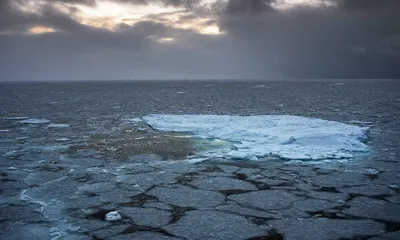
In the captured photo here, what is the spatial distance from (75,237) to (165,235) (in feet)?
2.38

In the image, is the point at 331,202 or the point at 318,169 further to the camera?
the point at 318,169

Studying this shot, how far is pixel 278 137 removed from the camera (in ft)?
23.1

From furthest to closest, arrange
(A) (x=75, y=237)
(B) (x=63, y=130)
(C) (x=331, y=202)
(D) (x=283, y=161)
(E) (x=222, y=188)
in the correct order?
1. (B) (x=63, y=130)
2. (D) (x=283, y=161)
3. (E) (x=222, y=188)
4. (C) (x=331, y=202)
5. (A) (x=75, y=237)

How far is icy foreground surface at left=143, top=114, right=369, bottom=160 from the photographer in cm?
585

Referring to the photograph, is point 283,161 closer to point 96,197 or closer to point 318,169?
point 318,169

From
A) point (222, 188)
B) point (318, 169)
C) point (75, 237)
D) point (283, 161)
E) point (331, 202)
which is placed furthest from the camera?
point (283, 161)

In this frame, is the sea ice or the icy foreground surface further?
the icy foreground surface

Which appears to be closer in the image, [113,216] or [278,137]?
[113,216]

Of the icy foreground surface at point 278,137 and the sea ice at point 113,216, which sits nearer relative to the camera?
the sea ice at point 113,216

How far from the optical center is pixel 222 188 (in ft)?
13.4

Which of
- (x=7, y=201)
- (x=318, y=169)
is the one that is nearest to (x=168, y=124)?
(x=318, y=169)

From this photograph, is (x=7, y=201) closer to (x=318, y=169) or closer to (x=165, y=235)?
(x=165, y=235)

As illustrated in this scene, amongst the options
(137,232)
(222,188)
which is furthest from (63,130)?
(137,232)

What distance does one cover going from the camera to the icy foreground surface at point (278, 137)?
585cm
